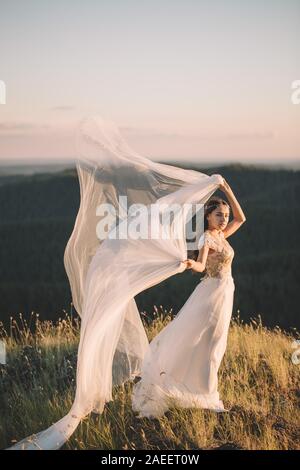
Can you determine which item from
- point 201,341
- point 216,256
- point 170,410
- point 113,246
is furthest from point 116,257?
point 170,410

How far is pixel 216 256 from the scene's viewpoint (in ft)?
18.4

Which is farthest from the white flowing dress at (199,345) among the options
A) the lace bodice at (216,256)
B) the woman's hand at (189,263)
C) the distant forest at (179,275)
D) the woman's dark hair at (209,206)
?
the distant forest at (179,275)

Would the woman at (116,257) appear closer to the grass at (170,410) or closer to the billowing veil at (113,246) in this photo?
the billowing veil at (113,246)

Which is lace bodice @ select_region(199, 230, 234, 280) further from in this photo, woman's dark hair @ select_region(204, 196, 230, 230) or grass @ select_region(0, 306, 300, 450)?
grass @ select_region(0, 306, 300, 450)

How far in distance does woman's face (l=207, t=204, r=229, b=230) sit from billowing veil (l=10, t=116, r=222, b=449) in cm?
16

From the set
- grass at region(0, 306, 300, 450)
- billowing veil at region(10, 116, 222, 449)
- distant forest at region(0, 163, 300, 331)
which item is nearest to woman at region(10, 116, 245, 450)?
billowing veil at region(10, 116, 222, 449)

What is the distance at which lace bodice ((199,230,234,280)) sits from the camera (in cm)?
558

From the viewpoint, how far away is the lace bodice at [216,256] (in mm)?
5582

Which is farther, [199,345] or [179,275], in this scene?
[179,275]

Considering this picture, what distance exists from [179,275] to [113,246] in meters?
11.2

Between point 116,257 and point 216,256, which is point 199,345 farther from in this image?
point 116,257

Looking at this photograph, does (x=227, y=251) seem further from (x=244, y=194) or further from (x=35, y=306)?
(x=244, y=194)
